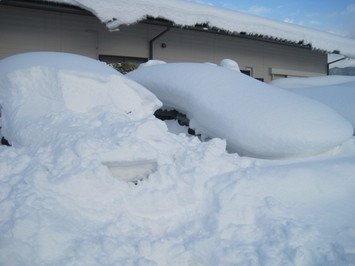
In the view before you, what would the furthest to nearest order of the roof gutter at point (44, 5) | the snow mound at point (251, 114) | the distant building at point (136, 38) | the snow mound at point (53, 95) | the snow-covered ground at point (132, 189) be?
the distant building at point (136, 38)
the roof gutter at point (44, 5)
the snow mound at point (251, 114)
the snow mound at point (53, 95)
the snow-covered ground at point (132, 189)

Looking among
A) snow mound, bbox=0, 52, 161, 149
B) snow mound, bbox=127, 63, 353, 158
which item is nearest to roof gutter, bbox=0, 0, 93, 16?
snow mound, bbox=0, 52, 161, 149

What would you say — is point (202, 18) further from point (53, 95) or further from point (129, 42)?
point (53, 95)

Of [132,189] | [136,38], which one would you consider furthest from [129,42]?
[132,189]

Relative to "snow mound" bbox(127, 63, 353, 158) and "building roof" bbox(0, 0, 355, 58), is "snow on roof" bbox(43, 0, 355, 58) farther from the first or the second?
"snow mound" bbox(127, 63, 353, 158)

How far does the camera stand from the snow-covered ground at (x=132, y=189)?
124cm

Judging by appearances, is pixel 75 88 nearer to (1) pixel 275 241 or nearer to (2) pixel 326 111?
(1) pixel 275 241

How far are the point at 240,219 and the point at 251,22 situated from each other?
6.19 metres

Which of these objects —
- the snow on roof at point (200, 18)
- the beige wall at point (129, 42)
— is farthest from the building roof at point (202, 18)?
the beige wall at point (129, 42)

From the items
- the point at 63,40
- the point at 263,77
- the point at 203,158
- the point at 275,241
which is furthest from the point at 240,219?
the point at 263,77

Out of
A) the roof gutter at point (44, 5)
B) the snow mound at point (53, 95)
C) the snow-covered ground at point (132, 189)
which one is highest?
the roof gutter at point (44, 5)

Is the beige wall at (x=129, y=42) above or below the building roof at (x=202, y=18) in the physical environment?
below

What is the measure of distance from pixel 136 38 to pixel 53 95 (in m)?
4.62

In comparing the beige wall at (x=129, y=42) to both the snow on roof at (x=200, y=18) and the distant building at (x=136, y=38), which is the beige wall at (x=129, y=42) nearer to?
the distant building at (x=136, y=38)

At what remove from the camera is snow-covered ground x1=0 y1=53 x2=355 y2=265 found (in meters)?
1.24
